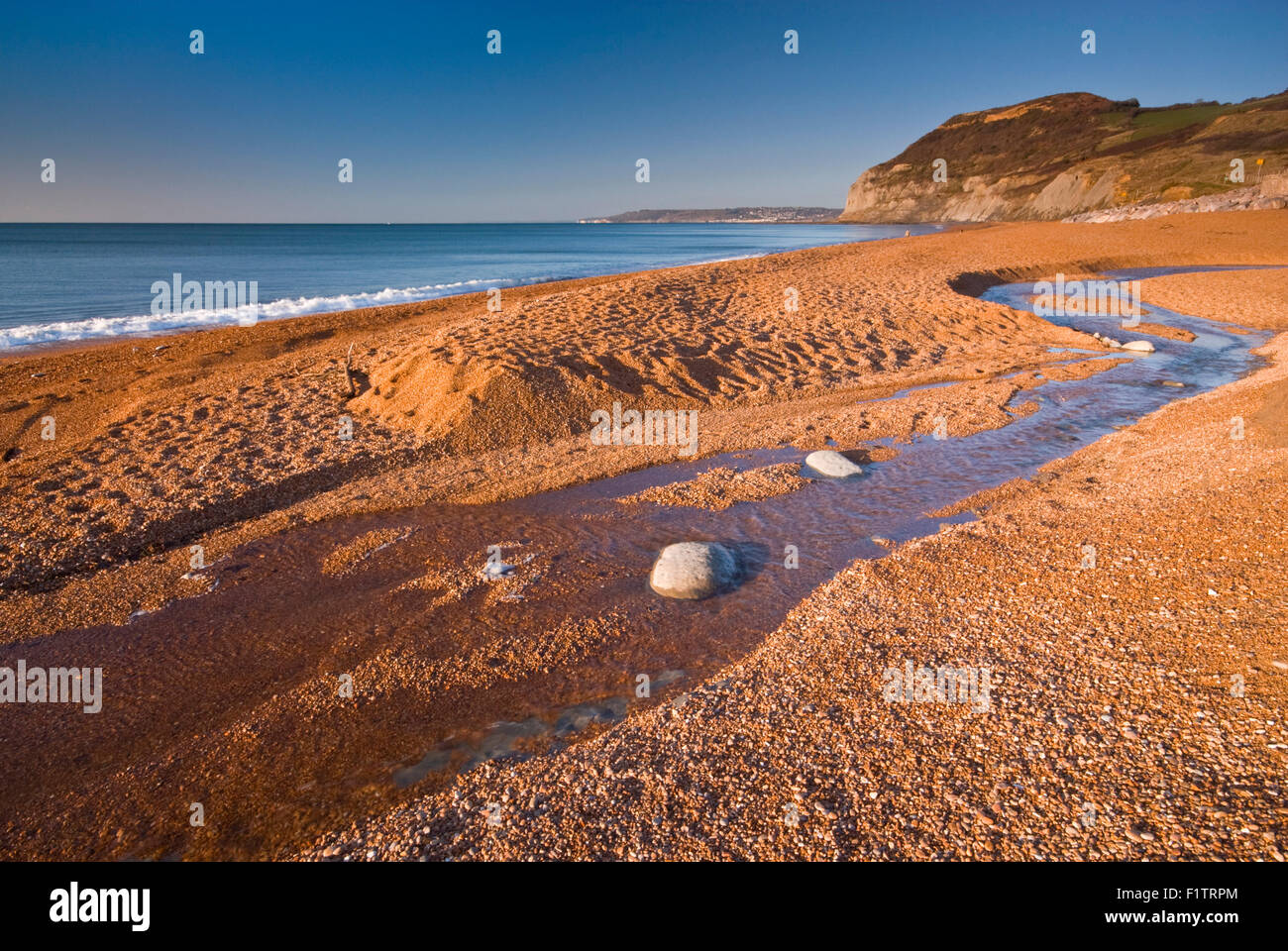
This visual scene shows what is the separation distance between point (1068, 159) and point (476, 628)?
112257mm

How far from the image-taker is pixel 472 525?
7375mm

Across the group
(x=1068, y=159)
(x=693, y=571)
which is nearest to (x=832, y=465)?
(x=693, y=571)

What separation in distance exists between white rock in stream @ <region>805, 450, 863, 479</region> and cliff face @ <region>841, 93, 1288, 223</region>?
199 ft

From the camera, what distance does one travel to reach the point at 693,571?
6.13m

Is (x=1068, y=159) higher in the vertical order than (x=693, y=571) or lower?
higher

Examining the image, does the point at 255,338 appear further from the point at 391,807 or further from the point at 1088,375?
the point at 1088,375

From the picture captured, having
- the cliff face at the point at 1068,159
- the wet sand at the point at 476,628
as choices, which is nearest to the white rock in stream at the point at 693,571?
the wet sand at the point at 476,628

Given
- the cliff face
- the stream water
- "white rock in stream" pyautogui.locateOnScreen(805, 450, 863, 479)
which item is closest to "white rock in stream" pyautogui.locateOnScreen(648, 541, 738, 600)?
the stream water

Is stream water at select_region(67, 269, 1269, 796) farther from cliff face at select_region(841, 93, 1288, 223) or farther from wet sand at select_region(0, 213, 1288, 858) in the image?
cliff face at select_region(841, 93, 1288, 223)

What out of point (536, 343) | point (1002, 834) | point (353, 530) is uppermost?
point (536, 343)

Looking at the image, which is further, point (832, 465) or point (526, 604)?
point (832, 465)

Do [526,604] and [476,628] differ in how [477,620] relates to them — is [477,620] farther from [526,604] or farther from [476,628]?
[526,604]

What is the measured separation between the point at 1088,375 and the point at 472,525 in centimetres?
1313
